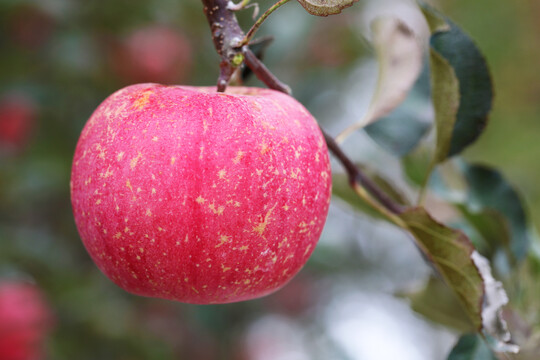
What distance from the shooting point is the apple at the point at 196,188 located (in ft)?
1.63

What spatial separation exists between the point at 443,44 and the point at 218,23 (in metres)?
0.26

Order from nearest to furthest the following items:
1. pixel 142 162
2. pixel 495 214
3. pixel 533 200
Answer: pixel 142 162, pixel 495 214, pixel 533 200

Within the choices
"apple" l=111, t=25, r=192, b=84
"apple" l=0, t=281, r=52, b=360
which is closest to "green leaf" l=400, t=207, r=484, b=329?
"apple" l=0, t=281, r=52, b=360

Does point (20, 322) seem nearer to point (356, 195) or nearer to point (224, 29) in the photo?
point (356, 195)

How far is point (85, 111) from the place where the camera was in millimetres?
1646

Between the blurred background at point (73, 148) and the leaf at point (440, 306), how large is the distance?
0.04 feet

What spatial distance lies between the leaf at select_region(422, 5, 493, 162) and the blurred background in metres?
0.12

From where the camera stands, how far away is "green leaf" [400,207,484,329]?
1.91 feet

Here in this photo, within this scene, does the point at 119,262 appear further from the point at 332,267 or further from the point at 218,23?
the point at 332,267

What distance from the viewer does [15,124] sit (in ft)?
5.41

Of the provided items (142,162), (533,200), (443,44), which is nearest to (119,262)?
(142,162)

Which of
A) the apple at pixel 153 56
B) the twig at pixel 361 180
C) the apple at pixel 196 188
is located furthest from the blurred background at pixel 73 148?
the apple at pixel 196 188

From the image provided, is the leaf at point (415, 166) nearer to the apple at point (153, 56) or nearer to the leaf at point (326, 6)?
the leaf at point (326, 6)

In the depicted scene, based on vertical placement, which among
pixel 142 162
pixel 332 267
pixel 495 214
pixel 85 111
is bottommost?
pixel 332 267
